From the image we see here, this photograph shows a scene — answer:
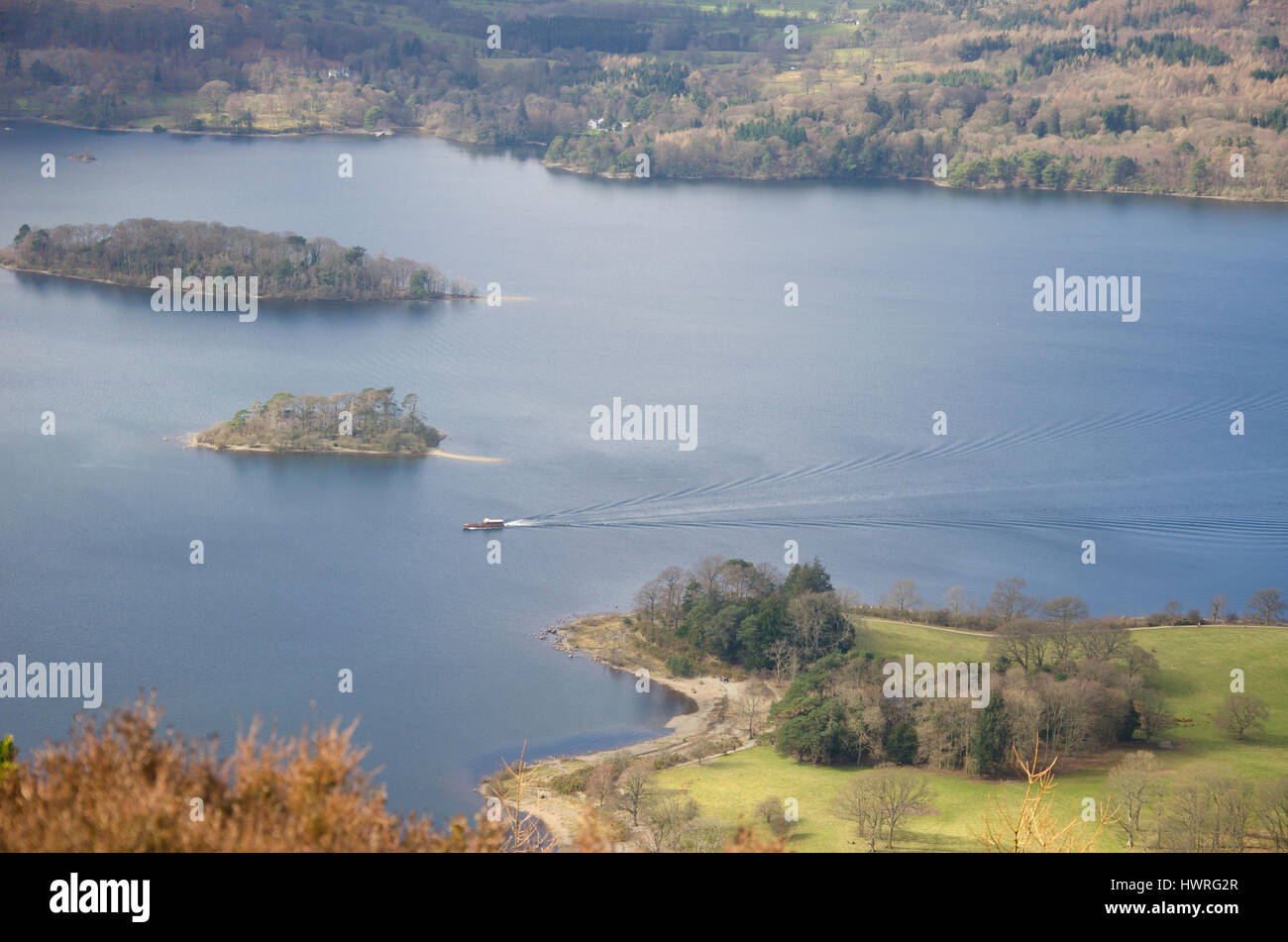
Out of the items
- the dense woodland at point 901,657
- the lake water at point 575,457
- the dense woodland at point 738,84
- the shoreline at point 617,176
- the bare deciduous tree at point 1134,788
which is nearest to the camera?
the bare deciduous tree at point 1134,788

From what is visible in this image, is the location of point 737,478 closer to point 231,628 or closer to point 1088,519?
point 1088,519

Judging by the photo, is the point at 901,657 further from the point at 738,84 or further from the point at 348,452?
the point at 738,84

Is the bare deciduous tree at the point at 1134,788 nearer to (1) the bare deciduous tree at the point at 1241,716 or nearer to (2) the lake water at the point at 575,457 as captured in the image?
(1) the bare deciduous tree at the point at 1241,716

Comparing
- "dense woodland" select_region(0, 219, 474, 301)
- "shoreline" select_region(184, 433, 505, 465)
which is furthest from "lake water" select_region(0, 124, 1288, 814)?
"dense woodland" select_region(0, 219, 474, 301)

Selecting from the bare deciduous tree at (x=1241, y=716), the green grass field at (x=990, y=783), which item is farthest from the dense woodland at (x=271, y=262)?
the bare deciduous tree at (x=1241, y=716)

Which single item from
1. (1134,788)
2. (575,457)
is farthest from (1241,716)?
(575,457)

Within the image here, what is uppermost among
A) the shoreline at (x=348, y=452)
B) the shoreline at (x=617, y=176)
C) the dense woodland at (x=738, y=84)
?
the dense woodland at (x=738, y=84)
